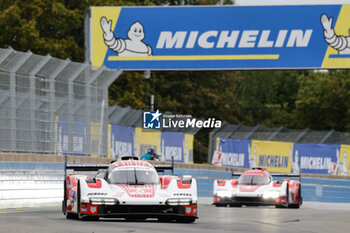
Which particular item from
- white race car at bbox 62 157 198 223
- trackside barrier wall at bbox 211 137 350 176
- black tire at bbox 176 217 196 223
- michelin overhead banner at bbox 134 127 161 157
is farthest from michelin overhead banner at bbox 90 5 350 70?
black tire at bbox 176 217 196 223

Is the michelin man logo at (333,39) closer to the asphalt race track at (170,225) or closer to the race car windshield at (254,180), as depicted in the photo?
the race car windshield at (254,180)

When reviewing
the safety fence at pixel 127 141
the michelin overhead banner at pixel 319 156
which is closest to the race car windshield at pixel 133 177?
the safety fence at pixel 127 141

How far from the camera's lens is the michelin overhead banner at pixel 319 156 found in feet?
128

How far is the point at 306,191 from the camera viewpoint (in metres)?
34.0

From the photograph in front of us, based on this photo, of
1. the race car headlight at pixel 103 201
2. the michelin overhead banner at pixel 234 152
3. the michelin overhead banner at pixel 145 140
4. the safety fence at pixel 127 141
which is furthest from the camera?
the michelin overhead banner at pixel 234 152

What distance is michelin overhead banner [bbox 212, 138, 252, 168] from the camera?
39.0 m

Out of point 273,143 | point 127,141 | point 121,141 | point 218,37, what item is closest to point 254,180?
point 121,141

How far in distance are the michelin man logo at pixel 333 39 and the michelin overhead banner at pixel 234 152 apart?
6.91 meters

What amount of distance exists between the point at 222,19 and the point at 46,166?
56.3ft

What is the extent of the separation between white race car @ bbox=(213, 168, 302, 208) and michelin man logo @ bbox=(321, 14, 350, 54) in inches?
413

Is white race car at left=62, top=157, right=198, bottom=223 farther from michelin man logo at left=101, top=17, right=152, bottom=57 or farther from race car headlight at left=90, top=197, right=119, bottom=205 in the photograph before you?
michelin man logo at left=101, top=17, right=152, bottom=57

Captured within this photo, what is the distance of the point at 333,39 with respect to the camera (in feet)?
112

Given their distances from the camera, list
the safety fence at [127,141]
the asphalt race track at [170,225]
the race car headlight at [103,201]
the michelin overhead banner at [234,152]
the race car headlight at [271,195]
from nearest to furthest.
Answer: the asphalt race track at [170,225]
the race car headlight at [103,201]
the safety fence at [127,141]
the race car headlight at [271,195]
the michelin overhead banner at [234,152]

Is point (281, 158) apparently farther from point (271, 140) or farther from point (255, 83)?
point (255, 83)
